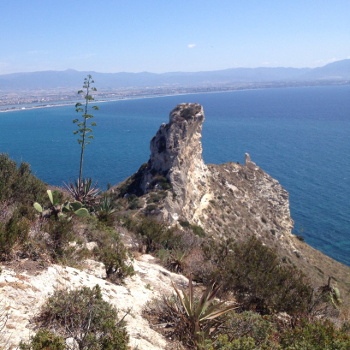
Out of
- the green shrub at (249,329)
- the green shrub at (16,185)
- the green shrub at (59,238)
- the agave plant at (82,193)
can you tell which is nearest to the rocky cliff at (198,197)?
the agave plant at (82,193)

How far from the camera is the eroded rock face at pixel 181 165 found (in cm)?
2762

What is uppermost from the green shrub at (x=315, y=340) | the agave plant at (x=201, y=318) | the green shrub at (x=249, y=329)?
the green shrub at (x=315, y=340)

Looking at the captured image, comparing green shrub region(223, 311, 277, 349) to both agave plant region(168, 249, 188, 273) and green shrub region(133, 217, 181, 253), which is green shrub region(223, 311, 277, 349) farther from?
green shrub region(133, 217, 181, 253)

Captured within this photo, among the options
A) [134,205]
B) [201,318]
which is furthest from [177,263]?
[134,205]

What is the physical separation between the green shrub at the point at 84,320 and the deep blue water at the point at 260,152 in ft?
131

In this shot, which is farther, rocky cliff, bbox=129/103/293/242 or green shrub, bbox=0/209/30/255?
rocky cliff, bbox=129/103/293/242

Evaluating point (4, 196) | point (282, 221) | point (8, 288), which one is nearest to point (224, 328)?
point (8, 288)

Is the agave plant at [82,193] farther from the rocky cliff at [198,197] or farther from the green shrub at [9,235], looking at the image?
the rocky cliff at [198,197]

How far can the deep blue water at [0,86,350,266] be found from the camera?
158 ft

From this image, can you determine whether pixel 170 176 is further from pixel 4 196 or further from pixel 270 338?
pixel 270 338

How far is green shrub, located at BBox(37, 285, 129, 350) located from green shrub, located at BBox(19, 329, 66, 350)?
0.30m

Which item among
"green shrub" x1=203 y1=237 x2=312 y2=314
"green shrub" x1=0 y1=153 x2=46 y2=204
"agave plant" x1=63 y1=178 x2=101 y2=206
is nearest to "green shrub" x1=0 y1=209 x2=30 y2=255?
"green shrub" x1=0 y1=153 x2=46 y2=204

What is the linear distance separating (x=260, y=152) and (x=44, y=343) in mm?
81565

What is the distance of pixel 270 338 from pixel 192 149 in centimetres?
2751
